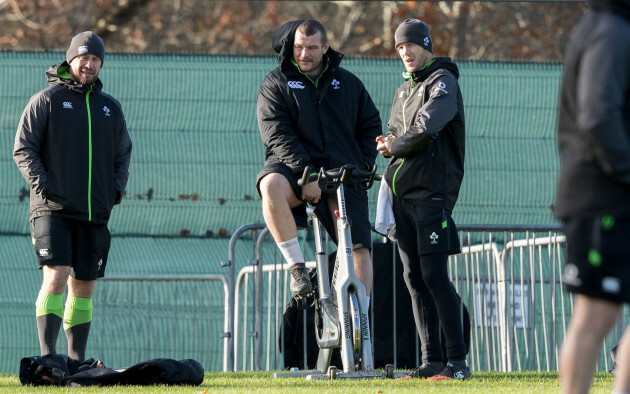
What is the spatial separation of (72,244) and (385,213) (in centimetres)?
211

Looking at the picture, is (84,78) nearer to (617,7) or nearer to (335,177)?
Result: (335,177)

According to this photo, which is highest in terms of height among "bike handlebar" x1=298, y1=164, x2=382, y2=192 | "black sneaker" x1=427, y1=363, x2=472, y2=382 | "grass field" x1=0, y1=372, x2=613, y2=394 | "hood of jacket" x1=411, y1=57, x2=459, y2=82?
"hood of jacket" x1=411, y1=57, x2=459, y2=82

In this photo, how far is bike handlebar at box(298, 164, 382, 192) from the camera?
6.66 m

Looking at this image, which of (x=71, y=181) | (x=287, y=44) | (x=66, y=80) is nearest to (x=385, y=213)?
(x=287, y=44)

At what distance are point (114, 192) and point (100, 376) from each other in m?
1.60

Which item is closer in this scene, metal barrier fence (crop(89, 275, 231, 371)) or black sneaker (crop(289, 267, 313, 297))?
black sneaker (crop(289, 267, 313, 297))

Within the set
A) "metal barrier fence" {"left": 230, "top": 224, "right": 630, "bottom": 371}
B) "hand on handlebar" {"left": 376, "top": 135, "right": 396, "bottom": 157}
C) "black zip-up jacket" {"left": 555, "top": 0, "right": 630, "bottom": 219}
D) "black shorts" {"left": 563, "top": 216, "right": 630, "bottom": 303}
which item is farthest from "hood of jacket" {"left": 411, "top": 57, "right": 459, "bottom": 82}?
"black shorts" {"left": 563, "top": 216, "right": 630, "bottom": 303}

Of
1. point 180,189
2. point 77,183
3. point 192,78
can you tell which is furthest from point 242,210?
point 77,183

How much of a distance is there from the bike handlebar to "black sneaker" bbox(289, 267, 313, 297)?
0.53 m

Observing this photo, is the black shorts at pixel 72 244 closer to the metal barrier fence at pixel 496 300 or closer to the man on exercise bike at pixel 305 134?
the man on exercise bike at pixel 305 134

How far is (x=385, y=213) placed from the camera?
709 centimetres

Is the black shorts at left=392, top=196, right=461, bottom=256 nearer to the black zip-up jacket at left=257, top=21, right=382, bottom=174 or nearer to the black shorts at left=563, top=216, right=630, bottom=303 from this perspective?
the black zip-up jacket at left=257, top=21, right=382, bottom=174

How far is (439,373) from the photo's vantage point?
269 inches

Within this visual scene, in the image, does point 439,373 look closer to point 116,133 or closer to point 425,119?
point 425,119
